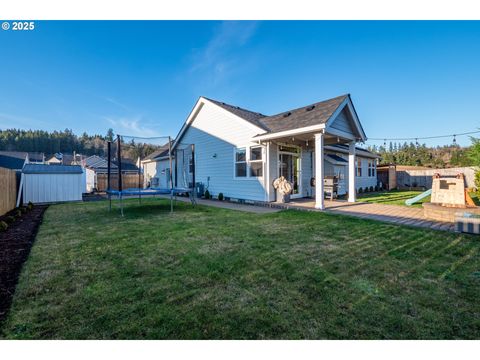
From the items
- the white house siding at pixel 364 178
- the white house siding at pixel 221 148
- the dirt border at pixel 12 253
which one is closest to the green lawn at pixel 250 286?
the dirt border at pixel 12 253

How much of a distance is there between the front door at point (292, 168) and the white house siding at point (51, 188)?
11.5 meters

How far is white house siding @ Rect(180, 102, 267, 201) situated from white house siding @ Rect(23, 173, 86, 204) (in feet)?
22.7

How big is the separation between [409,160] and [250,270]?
40.1m

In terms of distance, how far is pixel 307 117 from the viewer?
8484 millimetres

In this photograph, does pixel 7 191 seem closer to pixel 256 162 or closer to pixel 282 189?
pixel 256 162

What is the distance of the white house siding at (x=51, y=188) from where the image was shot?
10906 millimetres

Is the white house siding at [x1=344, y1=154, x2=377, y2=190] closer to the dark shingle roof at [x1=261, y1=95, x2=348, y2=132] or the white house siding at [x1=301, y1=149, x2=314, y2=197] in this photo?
the white house siding at [x1=301, y1=149, x2=314, y2=197]

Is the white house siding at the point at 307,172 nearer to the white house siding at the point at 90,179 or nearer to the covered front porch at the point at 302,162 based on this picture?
the covered front porch at the point at 302,162

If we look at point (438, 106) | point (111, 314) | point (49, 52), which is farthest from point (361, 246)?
point (438, 106)

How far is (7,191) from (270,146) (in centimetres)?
973

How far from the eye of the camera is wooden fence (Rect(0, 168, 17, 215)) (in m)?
6.85

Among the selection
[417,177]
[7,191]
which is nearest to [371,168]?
[417,177]
